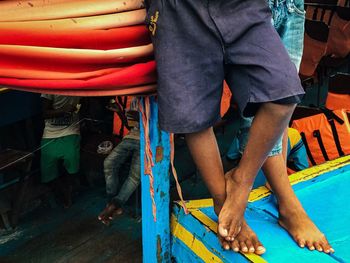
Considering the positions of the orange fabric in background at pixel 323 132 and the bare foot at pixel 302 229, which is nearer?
the bare foot at pixel 302 229

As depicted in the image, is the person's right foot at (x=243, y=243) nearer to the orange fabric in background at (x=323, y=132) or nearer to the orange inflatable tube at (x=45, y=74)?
the orange inflatable tube at (x=45, y=74)

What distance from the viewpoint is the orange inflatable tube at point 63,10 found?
4.80ft

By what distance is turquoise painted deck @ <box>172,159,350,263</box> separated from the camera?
1816 millimetres

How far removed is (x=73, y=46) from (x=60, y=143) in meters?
2.59

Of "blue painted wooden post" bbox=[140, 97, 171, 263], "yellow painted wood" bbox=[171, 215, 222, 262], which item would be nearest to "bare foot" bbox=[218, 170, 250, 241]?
"yellow painted wood" bbox=[171, 215, 222, 262]

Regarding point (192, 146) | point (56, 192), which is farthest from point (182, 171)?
point (192, 146)

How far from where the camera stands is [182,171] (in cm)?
434

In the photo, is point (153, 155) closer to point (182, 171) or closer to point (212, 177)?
point (212, 177)

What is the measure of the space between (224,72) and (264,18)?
9.2 inches

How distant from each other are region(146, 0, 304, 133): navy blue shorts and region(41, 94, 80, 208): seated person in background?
2.51m

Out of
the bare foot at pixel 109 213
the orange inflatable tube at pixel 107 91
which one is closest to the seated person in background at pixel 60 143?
the bare foot at pixel 109 213

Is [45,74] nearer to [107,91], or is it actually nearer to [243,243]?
[107,91]

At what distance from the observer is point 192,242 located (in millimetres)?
2062

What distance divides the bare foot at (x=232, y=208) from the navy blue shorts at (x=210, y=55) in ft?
1.03
